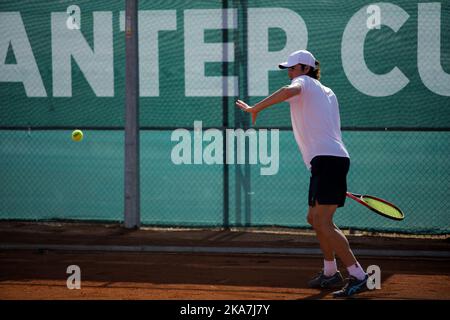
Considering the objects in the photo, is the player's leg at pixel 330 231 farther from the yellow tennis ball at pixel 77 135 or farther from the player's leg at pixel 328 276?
the yellow tennis ball at pixel 77 135

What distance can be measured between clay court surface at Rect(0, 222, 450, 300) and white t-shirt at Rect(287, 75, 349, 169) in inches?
46.4

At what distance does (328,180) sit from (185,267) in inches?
81.8

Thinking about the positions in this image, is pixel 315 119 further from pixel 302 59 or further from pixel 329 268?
pixel 329 268

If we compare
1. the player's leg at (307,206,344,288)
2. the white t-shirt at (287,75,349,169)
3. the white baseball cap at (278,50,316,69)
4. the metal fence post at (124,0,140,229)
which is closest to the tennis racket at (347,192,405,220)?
the player's leg at (307,206,344,288)

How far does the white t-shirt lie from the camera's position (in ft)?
22.6

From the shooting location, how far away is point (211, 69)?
10.6 meters

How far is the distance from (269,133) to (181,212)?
144cm

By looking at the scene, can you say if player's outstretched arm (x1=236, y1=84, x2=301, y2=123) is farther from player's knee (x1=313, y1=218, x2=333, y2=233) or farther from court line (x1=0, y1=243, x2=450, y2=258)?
court line (x1=0, y1=243, x2=450, y2=258)

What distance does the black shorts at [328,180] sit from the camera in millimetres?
6895

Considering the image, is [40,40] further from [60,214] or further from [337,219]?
[337,219]

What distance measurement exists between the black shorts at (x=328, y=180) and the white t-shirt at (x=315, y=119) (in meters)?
0.06

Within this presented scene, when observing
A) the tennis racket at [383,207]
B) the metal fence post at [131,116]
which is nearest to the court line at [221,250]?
the metal fence post at [131,116]

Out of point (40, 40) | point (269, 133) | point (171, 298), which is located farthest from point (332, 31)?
point (171, 298)

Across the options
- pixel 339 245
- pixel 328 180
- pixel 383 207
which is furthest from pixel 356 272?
pixel 383 207
